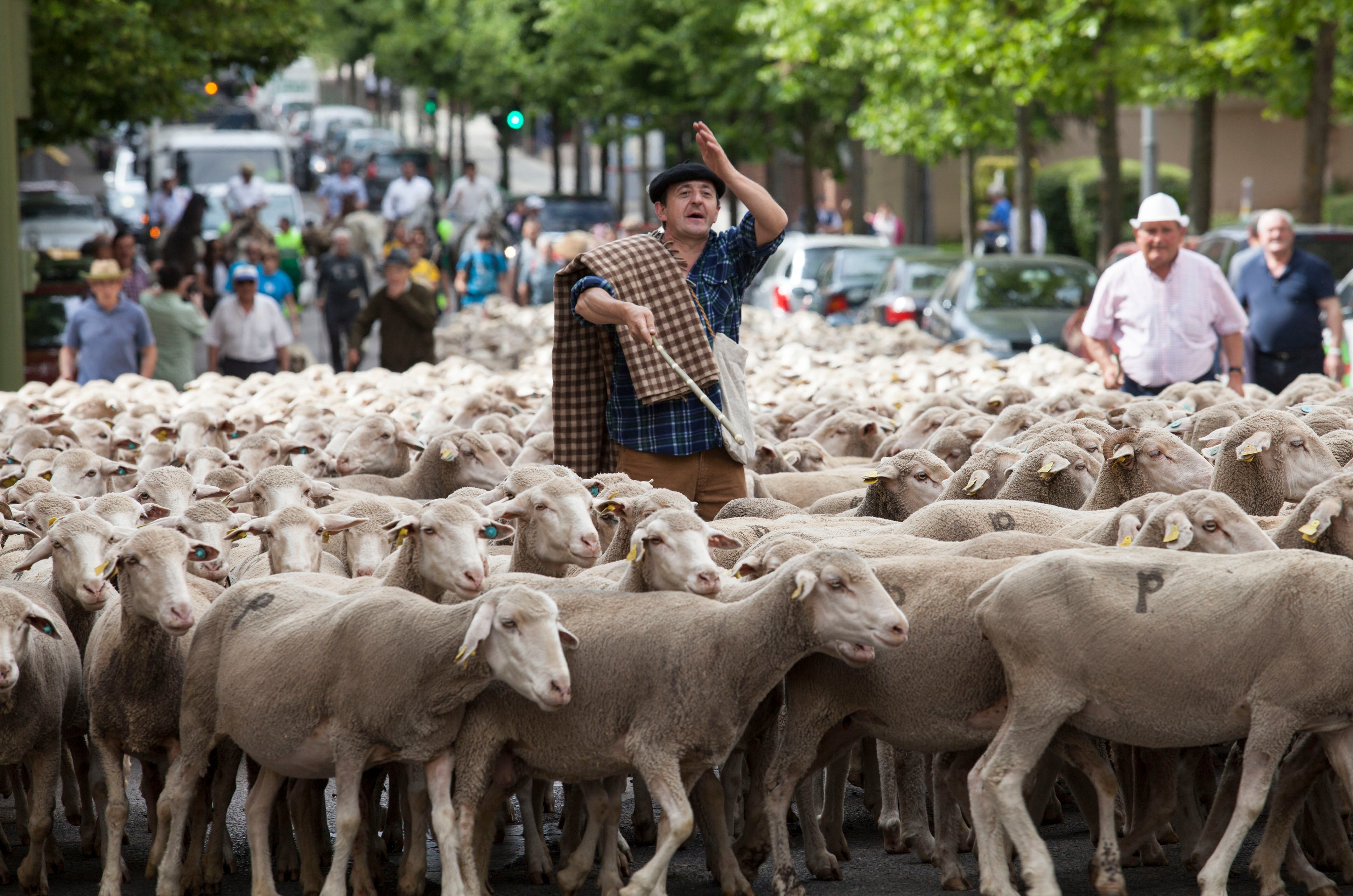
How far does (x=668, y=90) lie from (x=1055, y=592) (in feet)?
102

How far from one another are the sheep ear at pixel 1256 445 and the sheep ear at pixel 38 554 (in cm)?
445

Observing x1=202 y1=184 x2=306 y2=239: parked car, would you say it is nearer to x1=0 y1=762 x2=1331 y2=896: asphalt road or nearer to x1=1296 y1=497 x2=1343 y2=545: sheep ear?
x1=0 y1=762 x2=1331 y2=896: asphalt road

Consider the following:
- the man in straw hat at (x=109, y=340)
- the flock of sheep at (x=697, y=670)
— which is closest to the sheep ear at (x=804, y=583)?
the flock of sheep at (x=697, y=670)

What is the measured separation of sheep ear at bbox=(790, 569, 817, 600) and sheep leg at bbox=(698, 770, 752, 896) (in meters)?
0.72

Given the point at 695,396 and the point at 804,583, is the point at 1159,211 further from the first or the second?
the point at 804,583

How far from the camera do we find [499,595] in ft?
16.9

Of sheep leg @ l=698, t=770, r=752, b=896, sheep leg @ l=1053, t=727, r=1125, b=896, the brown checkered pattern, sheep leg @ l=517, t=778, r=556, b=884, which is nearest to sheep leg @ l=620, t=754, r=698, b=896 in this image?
sheep leg @ l=698, t=770, r=752, b=896

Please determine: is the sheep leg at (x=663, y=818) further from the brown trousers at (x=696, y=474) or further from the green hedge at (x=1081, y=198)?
the green hedge at (x=1081, y=198)

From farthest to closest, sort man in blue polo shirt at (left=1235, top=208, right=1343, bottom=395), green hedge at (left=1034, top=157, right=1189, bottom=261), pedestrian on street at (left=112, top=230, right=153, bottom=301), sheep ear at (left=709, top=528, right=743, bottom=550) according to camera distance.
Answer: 1. green hedge at (left=1034, top=157, right=1189, bottom=261)
2. pedestrian on street at (left=112, top=230, right=153, bottom=301)
3. man in blue polo shirt at (left=1235, top=208, right=1343, bottom=395)
4. sheep ear at (left=709, top=528, right=743, bottom=550)

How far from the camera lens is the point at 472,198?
102ft

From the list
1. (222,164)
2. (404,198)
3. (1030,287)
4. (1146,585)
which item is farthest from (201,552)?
(222,164)

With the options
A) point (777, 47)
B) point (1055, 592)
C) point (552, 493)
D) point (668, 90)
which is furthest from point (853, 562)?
point (668, 90)

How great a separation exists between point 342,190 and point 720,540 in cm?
2653

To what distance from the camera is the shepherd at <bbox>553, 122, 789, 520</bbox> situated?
7059mm
